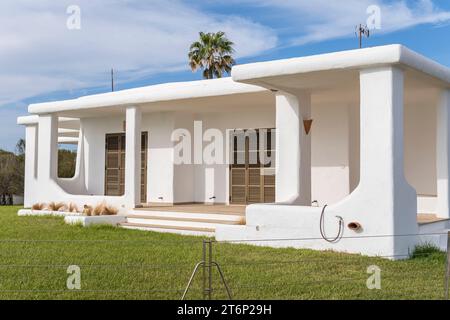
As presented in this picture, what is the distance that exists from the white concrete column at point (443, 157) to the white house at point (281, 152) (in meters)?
0.02

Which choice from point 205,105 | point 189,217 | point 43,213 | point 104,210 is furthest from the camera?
point 43,213

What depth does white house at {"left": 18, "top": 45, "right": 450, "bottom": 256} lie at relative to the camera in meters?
8.59

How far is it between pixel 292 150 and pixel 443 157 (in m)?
2.94

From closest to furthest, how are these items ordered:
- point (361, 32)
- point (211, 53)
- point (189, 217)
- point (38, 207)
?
point (189, 217) → point (38, 207) → point (211, 53) → point (361, 32)

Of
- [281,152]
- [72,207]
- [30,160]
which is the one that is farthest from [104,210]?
[30,160]

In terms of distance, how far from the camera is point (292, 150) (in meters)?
10.5

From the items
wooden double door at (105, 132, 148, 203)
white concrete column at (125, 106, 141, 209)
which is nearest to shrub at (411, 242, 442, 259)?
white concrete column at (125, 106, 141, 209)

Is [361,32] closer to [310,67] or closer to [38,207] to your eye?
[38,207]

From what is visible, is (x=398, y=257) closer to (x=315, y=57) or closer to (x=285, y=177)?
(x=285, y=177)

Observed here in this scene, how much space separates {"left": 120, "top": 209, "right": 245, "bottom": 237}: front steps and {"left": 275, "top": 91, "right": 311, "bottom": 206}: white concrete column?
1.15 meters

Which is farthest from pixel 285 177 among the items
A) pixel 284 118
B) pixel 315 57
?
pixel 315 57

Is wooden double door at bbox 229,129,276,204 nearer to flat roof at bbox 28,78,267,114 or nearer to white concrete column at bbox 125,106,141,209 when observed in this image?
flat roof at bbox 28,78,267,114

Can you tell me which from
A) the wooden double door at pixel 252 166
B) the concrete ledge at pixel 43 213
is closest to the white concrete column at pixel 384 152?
the wooden double door at pixel 252 166

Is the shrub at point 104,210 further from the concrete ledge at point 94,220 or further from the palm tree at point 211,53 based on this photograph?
the palm tree at point 211,53
